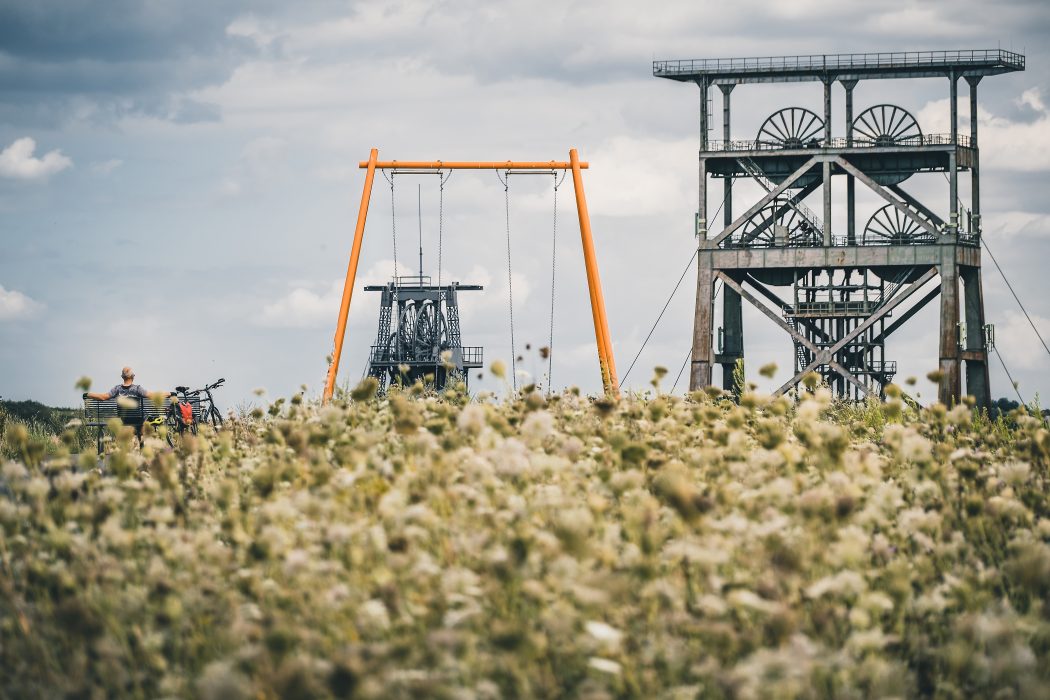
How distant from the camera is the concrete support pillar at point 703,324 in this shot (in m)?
27.3

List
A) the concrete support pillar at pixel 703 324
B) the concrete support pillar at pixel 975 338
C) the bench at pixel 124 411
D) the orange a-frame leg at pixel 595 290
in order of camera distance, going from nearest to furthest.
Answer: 1. the bench at pixel 124 411
2. the orange a-frame leg at pixel 595 290
3. the concrete support pillar at pixel 703 324
4. the concrete support pillar at pixel 975 338

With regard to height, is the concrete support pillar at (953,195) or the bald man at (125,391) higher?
the concrete support pillar at (953,195)

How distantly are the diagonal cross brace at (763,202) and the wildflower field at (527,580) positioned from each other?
72.4 feet

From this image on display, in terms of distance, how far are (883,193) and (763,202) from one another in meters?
2.54

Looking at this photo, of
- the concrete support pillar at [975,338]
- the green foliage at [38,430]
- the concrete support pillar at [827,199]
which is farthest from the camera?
the concrete support pillar at [975,338]

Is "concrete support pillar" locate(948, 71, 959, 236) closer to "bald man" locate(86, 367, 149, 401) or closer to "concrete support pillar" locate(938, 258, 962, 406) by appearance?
"concrete support pillar" locate(938, 258, 962, 406)

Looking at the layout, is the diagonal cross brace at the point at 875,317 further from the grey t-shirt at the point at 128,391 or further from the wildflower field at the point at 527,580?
the wildflower field at the point at 527,580

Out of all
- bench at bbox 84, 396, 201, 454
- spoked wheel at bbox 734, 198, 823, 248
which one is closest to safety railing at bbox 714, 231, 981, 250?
spoked wheel at bbox 734, 198, 823, 248

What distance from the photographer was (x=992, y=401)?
28703 mm

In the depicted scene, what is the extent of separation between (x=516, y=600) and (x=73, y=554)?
5.94 feet

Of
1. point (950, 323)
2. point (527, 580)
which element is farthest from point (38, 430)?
point (950, 323)

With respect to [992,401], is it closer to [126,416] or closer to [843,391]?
[843,391]

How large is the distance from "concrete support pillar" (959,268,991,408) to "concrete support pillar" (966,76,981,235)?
1127mm

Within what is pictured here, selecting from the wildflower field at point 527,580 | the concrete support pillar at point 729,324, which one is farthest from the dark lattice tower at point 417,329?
the wildflower field at point 527,580
